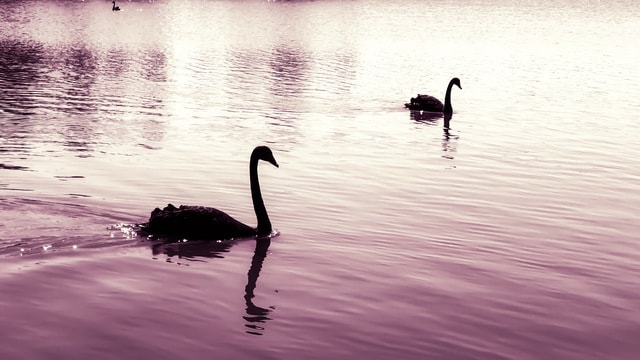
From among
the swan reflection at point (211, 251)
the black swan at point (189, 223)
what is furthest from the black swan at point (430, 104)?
the black swan at point (189, 223)

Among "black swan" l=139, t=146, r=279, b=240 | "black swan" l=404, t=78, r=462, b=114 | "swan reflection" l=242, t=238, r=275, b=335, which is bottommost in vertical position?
"swan reflection" l=242, t=238, r=275, b=335

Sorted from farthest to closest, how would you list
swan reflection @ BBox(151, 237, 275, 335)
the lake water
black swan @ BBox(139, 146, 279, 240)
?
black swan @ BBox(139, 146, 279, 240)
swan reflection @ BBox(151, 237, 275, 335)
the lake water

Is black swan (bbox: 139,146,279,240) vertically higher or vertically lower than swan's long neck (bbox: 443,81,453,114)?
lower

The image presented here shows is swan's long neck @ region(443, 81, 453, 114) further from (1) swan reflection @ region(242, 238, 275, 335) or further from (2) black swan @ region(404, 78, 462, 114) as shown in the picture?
(1) swan reflection @ region(242, 238, 275, 335)

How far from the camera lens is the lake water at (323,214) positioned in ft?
29.3

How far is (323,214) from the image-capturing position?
570 inches

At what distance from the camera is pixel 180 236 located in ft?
39.6

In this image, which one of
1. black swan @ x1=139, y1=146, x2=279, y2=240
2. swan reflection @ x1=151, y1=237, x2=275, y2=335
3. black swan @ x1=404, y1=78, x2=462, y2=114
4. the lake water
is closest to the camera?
the lake water

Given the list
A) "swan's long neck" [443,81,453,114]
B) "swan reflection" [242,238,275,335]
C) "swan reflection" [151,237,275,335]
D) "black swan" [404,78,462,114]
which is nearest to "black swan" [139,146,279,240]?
"swan reflection" [151,237,275,335]

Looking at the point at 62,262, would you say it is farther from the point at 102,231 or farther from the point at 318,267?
the point at 318,267

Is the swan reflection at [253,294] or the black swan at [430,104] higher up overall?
the black swan at [430,104]

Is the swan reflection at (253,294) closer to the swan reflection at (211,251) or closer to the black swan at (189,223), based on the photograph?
the swan reflection at (211,251)

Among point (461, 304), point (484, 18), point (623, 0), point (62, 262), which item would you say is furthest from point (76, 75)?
point (623, 0)

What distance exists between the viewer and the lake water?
8.95 m
